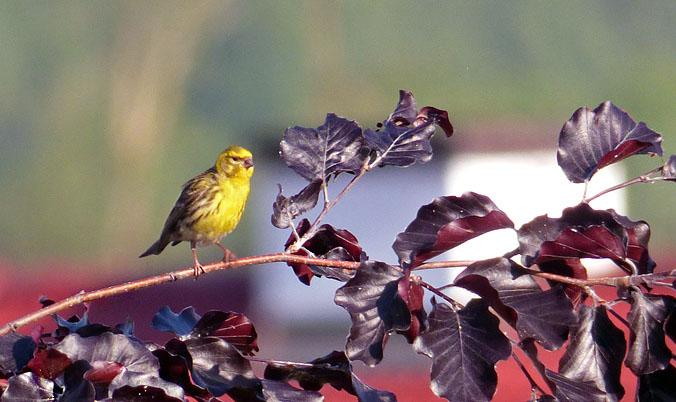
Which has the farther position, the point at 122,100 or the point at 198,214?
the point at 122,100

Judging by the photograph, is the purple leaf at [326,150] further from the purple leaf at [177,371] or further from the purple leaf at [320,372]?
the purple leaf at [177,371]

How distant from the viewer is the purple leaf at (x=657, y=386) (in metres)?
1.75

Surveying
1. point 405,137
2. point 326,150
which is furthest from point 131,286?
point 405,137

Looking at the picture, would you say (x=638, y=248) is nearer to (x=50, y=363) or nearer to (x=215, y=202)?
(x=50, y=363)

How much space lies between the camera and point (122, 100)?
38125mm

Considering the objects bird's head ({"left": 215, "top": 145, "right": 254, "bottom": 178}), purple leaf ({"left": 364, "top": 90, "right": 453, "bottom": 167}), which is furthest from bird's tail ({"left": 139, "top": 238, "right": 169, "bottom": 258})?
purple leaf ({"left": 364, "top": 90, "right": 453, "bottom": 167})

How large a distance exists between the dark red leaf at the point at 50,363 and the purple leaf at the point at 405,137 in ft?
2.25

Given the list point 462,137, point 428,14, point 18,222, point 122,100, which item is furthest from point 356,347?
point 428,14

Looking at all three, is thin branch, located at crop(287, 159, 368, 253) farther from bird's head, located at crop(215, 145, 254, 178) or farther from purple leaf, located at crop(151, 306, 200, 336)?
bird's head, located at crop(215, 145, 254, 178)

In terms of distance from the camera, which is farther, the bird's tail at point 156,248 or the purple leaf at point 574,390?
the bird's tail at point 156,248

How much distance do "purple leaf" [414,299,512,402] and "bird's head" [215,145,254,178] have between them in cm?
334

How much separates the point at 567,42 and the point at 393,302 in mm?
38422

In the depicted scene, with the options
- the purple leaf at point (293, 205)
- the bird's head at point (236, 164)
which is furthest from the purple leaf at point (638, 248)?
the bird's head at point (236, 164)

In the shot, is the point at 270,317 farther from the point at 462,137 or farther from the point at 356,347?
the point at 356,347
